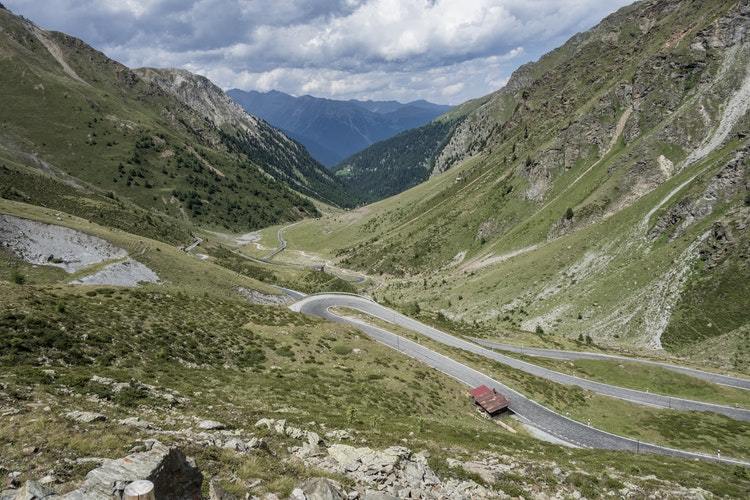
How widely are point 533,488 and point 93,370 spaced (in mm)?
22842

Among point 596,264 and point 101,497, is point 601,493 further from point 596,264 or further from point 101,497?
point 596,264

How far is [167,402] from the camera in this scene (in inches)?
865

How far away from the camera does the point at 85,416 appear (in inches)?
637

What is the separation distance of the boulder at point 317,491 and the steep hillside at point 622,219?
230 feet

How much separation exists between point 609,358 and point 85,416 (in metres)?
67.0

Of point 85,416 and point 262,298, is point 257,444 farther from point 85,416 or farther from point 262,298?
point 262,298

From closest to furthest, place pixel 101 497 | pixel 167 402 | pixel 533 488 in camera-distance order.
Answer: pixel 101 497
pixel 533 488
pixel 167 402

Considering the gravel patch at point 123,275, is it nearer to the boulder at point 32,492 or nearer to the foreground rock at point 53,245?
the foreground rock at point 53,245

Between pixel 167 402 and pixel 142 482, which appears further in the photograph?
pixel 167 402

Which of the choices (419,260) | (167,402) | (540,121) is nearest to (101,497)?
(167,402)

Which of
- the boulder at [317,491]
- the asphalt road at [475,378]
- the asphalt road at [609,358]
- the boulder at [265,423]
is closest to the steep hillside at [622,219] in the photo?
the asphalt road at [609,358]

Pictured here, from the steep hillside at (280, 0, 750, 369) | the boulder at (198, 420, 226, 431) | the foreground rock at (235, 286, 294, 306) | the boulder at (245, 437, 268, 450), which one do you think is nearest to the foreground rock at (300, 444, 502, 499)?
the boulder at (245, 437, 268, 450)

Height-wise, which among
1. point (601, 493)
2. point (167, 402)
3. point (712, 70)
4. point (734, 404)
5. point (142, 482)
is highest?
point (712, 70)

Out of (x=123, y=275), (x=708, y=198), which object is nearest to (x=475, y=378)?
(x=123, y=275)
